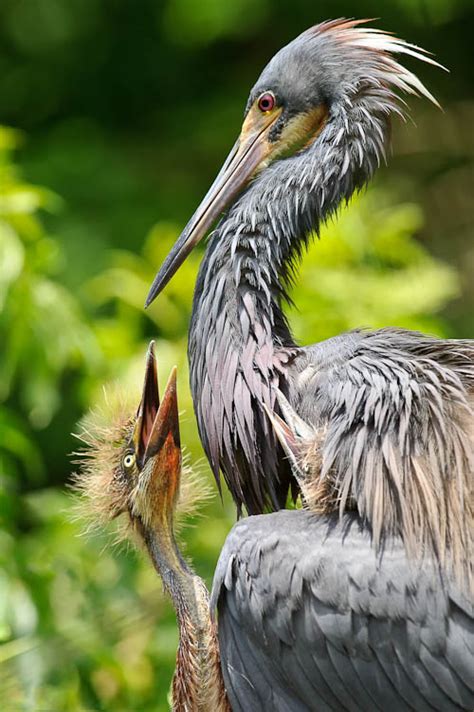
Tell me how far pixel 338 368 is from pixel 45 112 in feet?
16.9

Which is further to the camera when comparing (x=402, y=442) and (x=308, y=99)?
(x=308, y=99)

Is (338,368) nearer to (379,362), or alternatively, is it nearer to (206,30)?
(379,362)

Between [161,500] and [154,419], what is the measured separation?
223 millimetres

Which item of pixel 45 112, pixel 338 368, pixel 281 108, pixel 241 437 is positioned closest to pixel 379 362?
pixel 338 368

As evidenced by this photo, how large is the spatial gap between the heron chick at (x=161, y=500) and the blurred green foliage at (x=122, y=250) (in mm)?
438

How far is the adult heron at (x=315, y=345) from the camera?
2730mm

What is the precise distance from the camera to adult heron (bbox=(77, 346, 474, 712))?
100 inches

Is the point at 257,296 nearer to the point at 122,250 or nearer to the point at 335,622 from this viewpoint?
the point at 335,622

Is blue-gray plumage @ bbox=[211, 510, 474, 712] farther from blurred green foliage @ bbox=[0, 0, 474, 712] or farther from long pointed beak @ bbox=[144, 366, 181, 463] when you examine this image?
blurred green foliage @ bbox=[0, 0, 474, 712]

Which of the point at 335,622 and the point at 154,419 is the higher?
the point at 154,419

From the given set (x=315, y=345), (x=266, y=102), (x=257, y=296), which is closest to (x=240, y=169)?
(x=266, y=102)

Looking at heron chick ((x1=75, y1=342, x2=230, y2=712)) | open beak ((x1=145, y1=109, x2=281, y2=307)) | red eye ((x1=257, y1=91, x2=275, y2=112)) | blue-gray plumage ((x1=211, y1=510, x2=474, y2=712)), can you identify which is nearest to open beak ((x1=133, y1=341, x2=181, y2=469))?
heron chick ((x1=75, y1=342, x2=230, y2=712))

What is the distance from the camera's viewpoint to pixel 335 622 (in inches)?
103

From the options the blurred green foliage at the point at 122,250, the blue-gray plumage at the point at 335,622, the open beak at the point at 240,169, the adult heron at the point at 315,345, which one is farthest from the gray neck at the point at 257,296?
the blurred green foliage at the point at 122,250
